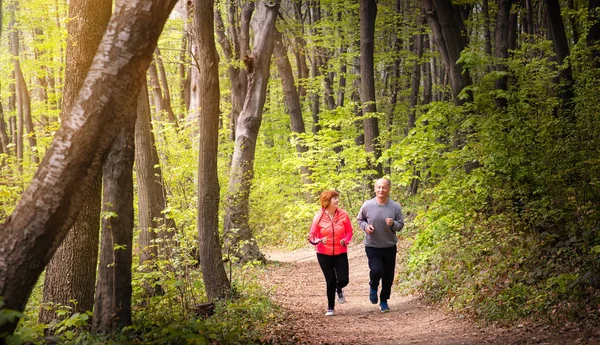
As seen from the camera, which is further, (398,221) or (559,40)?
(559,40)

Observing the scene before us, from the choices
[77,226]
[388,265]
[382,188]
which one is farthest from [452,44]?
[77,226]

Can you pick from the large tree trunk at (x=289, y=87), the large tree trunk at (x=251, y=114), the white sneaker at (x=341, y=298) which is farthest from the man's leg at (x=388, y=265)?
the large tree trunk at (x=289, y=87)

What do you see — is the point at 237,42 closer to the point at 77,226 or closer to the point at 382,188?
the point at 382,188

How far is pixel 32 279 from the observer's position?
425 cm

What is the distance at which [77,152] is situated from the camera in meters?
4.41

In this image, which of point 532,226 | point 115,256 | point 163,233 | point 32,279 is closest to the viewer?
point 32,279

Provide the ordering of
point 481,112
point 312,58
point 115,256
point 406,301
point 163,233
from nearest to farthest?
point 115,256
point 406,301
point 163,233
point 481,112
point 312,58

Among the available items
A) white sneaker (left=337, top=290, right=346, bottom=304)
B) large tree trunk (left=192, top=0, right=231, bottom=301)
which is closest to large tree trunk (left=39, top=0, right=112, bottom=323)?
large tree trunk (left=192, top=0, right=231, bottom=301)

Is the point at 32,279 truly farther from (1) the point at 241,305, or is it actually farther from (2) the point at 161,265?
(2) the point at 161,265

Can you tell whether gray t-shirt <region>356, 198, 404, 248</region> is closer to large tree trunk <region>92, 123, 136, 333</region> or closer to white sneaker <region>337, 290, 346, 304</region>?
white sneaker <region>337, 290, 346, 304</region>

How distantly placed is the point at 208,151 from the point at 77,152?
4.73 meters

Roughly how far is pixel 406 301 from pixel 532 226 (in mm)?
2707

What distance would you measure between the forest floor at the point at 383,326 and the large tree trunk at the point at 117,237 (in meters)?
1.85

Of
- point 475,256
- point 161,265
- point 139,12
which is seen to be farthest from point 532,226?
point 139,12
